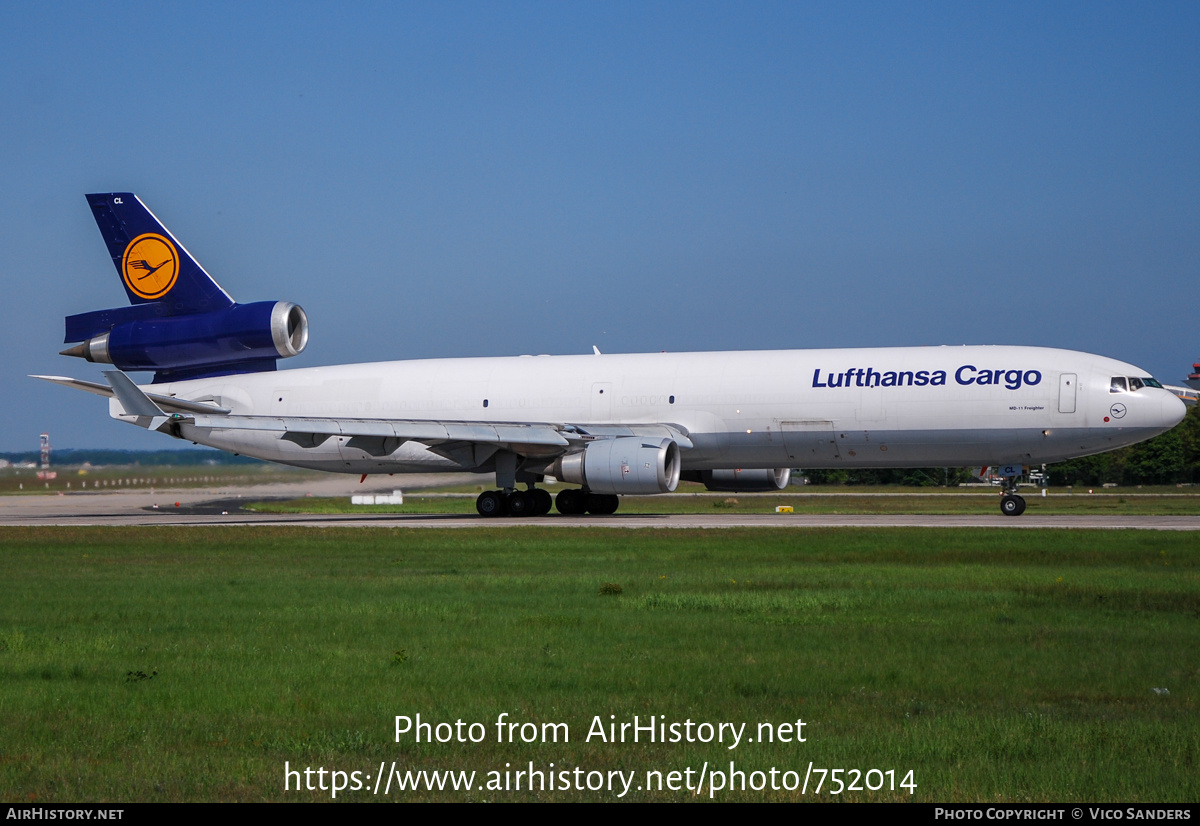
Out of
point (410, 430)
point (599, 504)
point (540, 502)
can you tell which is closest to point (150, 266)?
point (410, 430)

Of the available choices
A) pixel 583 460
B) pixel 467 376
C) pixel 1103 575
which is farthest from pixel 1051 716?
pixel 467 376

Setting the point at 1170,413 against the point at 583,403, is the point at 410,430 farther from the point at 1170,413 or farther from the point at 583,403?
the point at 1170,413

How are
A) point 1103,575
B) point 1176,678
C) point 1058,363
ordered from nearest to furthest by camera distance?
point 1176,678
point 1103,575
point 1058,363

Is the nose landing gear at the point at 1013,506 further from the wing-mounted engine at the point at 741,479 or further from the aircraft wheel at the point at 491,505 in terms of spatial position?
the aircraft wheel at the point at 491,505

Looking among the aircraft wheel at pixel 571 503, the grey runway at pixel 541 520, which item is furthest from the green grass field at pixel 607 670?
the aircraft wheel at pixel 571 503

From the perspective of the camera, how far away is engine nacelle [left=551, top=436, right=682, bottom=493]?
2916 centimetres

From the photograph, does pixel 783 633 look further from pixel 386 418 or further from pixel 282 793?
pixel 386 418

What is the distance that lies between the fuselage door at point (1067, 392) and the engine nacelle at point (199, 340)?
20.7 meters

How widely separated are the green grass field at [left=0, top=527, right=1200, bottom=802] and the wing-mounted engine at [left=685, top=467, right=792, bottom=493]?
1749 centimetres

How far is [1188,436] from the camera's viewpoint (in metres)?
78.8

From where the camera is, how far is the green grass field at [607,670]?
21.2 ft

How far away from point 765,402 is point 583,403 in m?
5.13

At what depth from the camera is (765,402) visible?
3089cm

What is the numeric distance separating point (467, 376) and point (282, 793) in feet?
95.4
